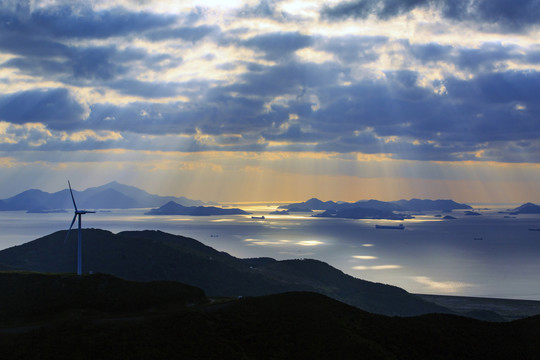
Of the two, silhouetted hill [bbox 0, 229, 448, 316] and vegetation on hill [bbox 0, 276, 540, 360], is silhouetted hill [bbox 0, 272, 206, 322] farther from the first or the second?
silhouetted hill [bbox 0, 229, 448, 316]

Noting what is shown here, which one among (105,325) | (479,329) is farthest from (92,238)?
(479,329)

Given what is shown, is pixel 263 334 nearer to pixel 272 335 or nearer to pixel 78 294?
pixel 272 335

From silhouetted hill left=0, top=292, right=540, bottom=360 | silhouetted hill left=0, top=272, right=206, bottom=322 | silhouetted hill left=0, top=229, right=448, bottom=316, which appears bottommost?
silhouetted hill left=0, top=229, right=448, bottom=316

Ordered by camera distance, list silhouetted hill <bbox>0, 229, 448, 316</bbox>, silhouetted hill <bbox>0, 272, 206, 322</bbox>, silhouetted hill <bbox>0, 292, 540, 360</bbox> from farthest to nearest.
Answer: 1. silhouetted hill <bbox>0, 229, 448, 316</bbox>
2. silhouetted hill <bbox>0, 272, 206, 322</bbox>
3. silhouetted hill <bbox>0, 292, 540, 360</bbox>

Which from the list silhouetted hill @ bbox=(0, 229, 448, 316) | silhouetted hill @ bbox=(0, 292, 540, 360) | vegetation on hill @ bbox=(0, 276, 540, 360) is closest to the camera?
silhouetted hill @ bbox=(0, 292, 540, 360)

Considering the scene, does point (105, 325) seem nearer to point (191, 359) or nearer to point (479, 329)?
point (191, 359)

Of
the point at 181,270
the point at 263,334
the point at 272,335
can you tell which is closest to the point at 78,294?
the point at 263,334

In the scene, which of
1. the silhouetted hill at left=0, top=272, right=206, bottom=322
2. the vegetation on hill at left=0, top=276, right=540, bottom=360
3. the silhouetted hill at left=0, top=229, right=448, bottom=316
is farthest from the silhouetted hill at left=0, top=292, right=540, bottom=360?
the silhouetted hill at left=0, top=229, right=448, bottom=316
